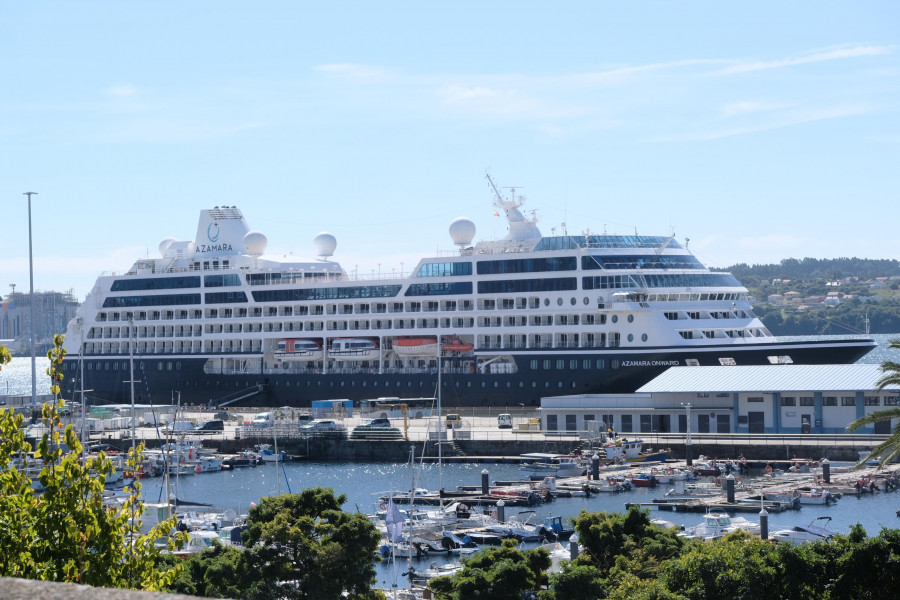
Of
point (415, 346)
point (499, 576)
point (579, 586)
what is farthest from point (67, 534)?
point (415, 346)

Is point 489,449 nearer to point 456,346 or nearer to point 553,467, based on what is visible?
point 553,467

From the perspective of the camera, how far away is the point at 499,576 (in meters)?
24.7

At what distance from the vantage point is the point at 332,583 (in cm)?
2409

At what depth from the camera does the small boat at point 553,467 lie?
172 ft

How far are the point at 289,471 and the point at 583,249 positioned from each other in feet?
65.2

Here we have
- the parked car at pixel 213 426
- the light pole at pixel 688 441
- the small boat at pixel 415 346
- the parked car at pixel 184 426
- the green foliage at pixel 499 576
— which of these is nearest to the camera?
the green foliage at pixel 499 576

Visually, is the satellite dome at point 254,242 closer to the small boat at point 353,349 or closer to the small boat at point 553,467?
the small boat at point 353,349

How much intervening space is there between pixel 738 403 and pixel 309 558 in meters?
37.2

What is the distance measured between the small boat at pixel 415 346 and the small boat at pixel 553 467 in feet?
53.4

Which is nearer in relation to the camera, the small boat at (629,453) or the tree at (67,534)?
the tree at (67,534)

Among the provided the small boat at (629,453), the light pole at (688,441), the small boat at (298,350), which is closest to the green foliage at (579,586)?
the light pole at (688,441)

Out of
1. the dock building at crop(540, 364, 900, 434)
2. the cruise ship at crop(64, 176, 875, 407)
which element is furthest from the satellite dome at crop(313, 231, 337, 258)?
the dock building at crop(540, 364, 900, 434)

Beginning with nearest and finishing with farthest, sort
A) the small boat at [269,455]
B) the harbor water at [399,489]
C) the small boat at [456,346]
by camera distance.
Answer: the harbor water at [399,489] < the small boat at [269,455] < the small boat at [456,346]

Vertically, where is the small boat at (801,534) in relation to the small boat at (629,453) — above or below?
below
